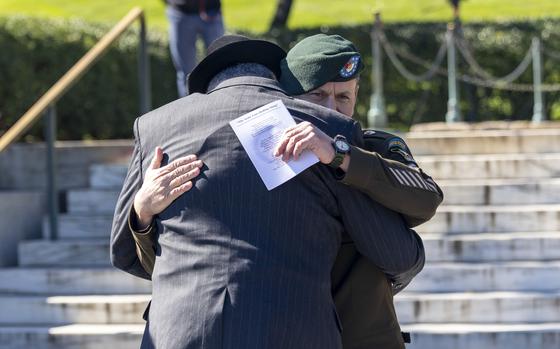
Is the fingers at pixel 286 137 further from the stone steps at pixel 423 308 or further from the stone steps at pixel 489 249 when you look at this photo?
the stone steps at pixel 489 249

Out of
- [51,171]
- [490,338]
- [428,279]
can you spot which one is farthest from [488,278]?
[51,171]

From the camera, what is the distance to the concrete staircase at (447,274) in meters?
6.84

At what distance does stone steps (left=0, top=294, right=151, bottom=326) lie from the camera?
7.10 metres

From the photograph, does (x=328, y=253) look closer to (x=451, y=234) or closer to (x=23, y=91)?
(x=451, y=234)

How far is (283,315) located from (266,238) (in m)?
0.20

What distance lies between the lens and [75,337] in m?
6.89

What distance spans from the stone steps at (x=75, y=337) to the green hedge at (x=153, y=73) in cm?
337

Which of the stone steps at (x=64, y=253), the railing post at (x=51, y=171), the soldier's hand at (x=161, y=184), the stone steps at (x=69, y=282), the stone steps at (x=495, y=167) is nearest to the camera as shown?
the soldier's hand at (x=161, y=184)

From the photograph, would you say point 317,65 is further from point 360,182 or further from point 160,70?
point 160,70

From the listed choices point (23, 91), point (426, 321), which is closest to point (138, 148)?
point (426, 321)

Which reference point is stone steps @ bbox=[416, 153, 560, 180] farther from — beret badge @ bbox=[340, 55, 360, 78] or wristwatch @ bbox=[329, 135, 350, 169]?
wristwatch @ bbox=[329, 135, 350, 169]

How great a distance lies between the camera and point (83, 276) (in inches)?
293

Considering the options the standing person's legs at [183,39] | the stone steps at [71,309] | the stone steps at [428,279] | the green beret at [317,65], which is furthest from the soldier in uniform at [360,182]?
the standing person's legs at [183,39]

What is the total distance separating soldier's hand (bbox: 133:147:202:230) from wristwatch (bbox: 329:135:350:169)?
1.16 ft
